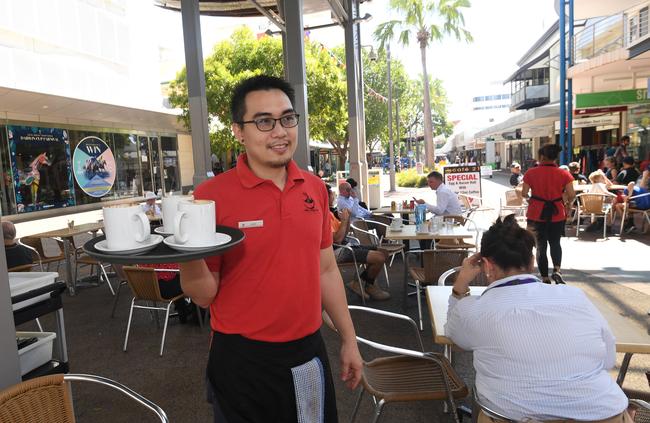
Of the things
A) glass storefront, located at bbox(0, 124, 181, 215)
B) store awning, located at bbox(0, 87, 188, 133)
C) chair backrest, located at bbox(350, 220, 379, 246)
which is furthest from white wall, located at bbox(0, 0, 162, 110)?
chair backrest, located at bbox(350, 220, 379, 246)

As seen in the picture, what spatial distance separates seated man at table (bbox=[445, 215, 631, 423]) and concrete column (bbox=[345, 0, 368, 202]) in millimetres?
11027

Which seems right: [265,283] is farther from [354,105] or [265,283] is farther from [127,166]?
[127,166]

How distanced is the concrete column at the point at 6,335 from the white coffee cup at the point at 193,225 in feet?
3.62

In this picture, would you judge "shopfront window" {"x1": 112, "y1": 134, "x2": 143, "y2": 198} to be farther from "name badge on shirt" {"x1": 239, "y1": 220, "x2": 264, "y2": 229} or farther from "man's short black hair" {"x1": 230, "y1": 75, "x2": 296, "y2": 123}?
"name badge on shirt" {"x1": 239, "y1": 220, "x2": 264, "y2": 229}

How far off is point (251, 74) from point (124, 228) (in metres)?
17.5

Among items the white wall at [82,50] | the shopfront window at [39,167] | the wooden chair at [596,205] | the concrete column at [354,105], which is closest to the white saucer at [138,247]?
the wooden chair at [596,205]

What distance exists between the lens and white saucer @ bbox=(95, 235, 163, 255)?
46.5 inches

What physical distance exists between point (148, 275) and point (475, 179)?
873 centimetres

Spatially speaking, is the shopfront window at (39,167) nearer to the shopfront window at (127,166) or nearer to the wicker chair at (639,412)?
the shopfront window at (127,166)

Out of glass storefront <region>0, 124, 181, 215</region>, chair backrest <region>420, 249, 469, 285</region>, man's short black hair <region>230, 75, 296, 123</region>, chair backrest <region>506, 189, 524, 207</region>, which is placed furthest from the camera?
glass storefront <region>0, 124, 181, 215</region>

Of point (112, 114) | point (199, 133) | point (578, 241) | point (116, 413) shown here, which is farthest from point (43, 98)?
point (578, 241)

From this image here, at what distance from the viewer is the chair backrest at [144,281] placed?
441 centimetres

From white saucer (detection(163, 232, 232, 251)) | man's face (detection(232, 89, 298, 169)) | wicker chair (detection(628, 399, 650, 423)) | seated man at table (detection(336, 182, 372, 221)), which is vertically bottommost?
wicker chair (detection(628, 399, 650, 423))

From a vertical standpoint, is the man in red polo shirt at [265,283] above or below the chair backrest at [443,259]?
Answer: above
